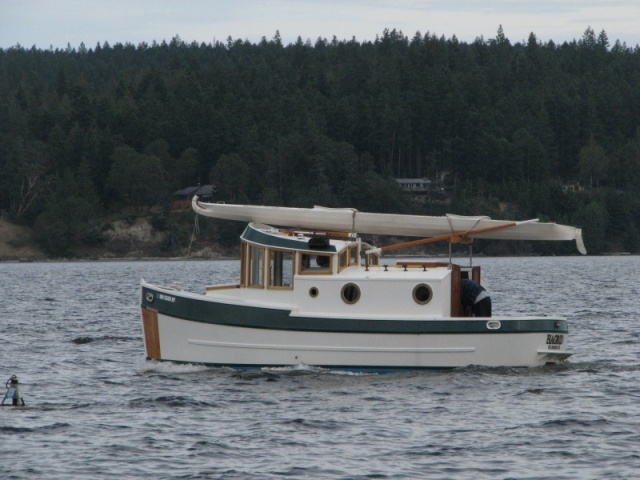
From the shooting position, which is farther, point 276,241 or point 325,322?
point 276,241

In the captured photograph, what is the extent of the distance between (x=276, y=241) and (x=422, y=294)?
11.8 ft

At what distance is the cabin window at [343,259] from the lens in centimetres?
2602

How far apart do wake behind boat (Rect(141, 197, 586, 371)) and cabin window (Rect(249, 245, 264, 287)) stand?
2 centimetres

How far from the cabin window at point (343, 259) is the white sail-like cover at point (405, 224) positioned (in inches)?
33.3

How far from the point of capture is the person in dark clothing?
25469 millimetres

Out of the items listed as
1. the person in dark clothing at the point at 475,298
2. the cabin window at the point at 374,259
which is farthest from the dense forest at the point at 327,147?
the person in dark clothing at the point at 475,298

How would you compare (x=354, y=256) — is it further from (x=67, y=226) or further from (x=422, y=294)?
(x=67, y=226)

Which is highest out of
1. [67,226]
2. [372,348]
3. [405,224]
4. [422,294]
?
[405,224]

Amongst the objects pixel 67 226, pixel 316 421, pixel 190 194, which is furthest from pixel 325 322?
pixel 190 194

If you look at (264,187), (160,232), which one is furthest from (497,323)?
(264,187)

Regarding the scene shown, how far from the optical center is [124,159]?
141 m

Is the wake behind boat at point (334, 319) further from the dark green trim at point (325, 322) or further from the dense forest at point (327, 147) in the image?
the dense forest at point (327, 147)

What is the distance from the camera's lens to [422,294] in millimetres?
24828

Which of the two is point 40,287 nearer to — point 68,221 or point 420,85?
point 68,221
